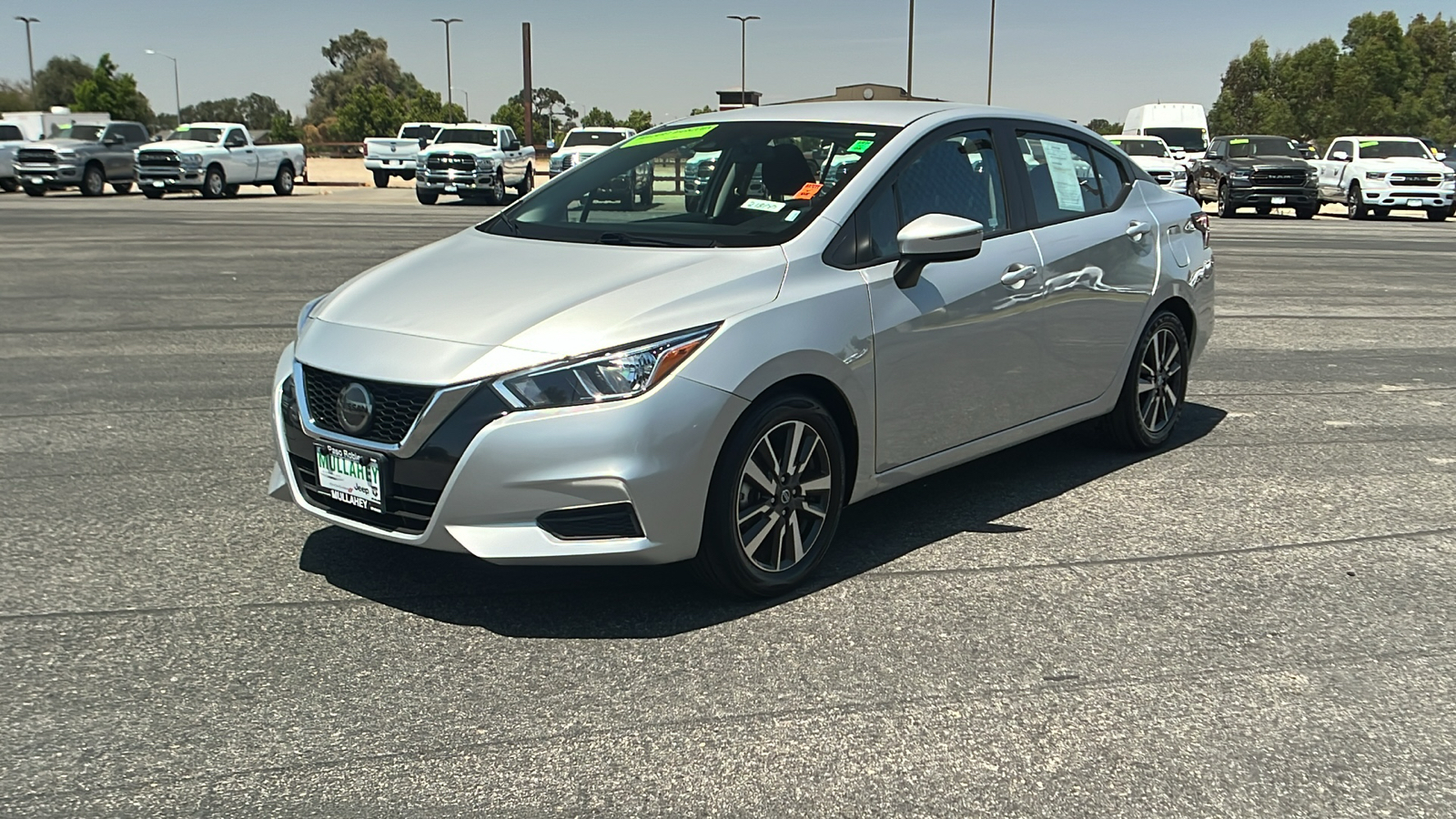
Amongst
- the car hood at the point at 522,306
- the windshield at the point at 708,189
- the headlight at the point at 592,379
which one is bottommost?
the headlight at the point at 592,379

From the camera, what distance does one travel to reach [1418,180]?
97.3 ft


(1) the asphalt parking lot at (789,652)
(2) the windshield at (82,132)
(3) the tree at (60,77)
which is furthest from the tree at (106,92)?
(1) the asphalt parking lot at (789,652)

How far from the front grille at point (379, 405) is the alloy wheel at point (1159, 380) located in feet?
12.6

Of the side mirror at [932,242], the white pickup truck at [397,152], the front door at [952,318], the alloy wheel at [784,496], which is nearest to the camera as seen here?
the alloy wheel at [784,496]

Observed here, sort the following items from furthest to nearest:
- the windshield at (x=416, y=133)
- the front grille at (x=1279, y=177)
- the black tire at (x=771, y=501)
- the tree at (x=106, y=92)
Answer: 1. the tree at (x=106, y=92)
2. the windshield at (x=416, y=133)
3. the front grille at (x=1279, y=177)
4. the black tire at (x=771, y=501)

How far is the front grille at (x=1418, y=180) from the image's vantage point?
97.0 ft

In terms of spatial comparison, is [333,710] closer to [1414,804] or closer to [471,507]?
[471,507]

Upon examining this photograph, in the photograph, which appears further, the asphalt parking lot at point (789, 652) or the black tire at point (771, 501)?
the black tire at point (771, 501)

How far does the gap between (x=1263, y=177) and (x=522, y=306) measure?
95.5 feet

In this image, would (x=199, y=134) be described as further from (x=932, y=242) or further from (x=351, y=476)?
(x=932, y=242)

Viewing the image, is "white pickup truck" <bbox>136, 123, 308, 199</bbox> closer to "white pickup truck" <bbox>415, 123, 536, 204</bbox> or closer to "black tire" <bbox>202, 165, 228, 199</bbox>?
"black tire" <bbox>202, 165, 228, 199</bbox>

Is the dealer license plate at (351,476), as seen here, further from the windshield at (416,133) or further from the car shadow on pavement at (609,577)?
the windshield at (416,133)

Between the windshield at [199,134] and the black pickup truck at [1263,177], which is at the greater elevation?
the windshield at [199,134]

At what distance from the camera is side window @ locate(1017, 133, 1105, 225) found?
19.5ft
